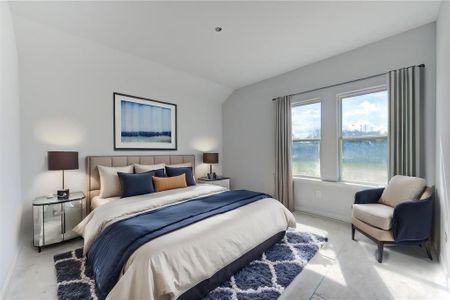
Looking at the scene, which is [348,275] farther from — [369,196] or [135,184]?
[135,184]

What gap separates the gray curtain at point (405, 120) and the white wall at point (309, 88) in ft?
0.32

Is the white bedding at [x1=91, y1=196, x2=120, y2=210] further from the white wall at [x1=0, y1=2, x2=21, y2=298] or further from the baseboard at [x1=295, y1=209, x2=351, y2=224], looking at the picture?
the baseboard at [x1=295, y1=209, x2=351, y2=224]

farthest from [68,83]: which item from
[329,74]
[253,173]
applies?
[329,74]

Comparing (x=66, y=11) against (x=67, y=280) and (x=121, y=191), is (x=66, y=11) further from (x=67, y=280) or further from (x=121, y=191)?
(x=67, y=280)

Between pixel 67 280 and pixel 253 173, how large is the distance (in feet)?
11.7

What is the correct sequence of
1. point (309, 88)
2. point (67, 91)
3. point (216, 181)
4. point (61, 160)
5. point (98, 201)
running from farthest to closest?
point (216, 181)
point (309, 88)
point (67, 91)
point (98, 201)
point (61, 160)

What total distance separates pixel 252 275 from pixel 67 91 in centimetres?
343

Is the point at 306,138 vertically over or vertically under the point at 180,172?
over

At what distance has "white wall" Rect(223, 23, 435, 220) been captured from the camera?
2.61 m

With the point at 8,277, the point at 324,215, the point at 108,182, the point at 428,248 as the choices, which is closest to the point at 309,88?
the point at 324,215

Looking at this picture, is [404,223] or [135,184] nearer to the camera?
[404,223]

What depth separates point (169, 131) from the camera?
425 centimetres

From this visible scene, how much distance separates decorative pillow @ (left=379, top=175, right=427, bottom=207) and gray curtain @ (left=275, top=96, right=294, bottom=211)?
1.51 meters

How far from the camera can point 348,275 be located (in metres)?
2.00
